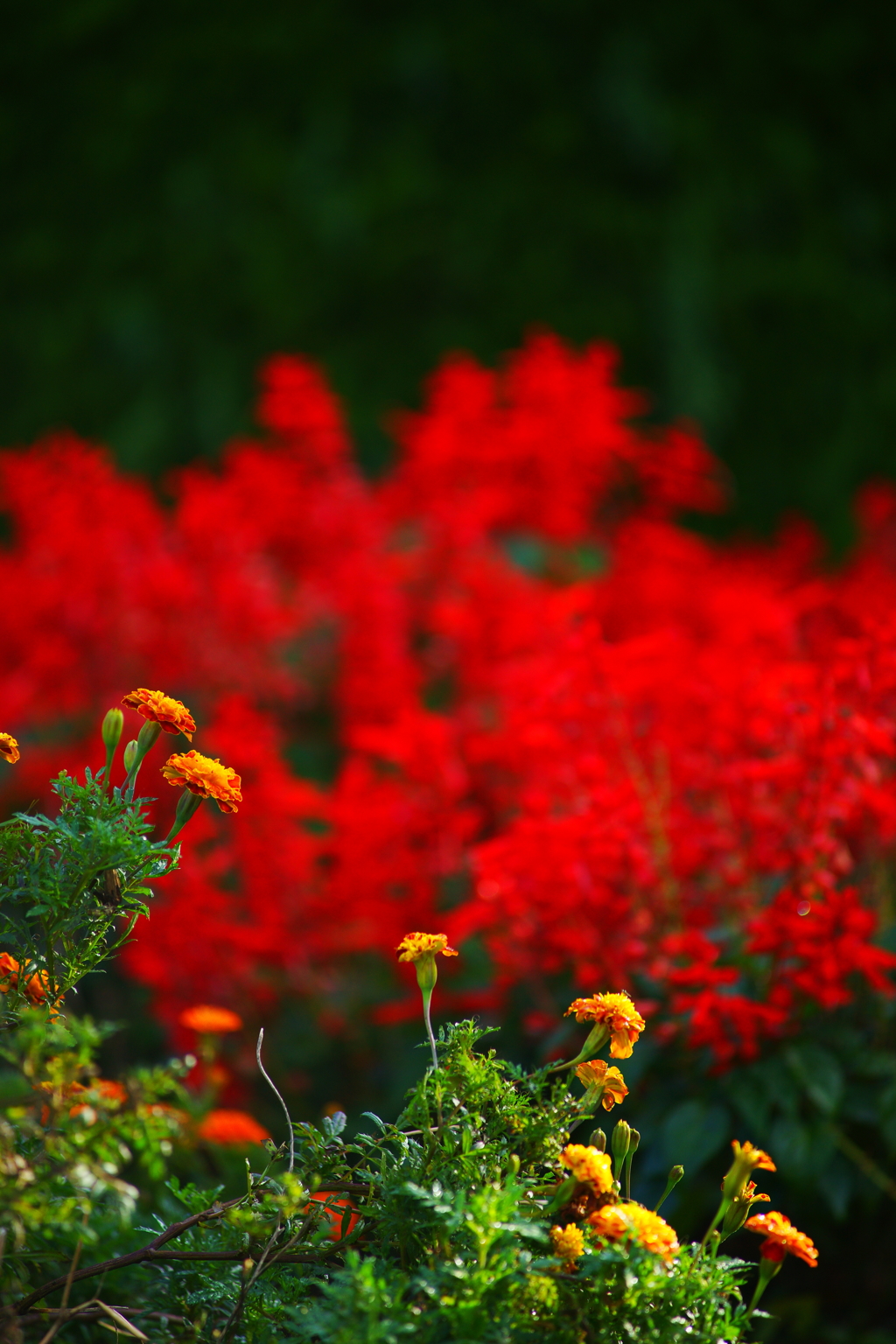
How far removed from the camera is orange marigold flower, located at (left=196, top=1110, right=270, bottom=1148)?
1.63 meters

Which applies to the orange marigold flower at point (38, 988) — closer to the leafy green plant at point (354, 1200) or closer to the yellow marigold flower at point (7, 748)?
the leafy green plant at point (354, 1200)

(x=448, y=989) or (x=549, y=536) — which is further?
(x=549, y=536)

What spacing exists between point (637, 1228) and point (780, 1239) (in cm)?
15

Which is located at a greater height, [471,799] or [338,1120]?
[471,799]

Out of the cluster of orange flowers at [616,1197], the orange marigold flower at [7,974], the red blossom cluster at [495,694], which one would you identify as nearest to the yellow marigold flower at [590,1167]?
the cluster of orange flowers at [616,1197]

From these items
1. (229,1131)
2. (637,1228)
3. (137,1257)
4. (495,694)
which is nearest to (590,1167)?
(637,1228)

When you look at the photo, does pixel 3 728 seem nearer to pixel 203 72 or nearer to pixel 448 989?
pixel 448 989

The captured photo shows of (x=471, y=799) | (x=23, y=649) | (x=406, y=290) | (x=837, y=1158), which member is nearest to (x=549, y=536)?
(x=471, y=799)

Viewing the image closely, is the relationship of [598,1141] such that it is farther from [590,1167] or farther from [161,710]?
[161,710]

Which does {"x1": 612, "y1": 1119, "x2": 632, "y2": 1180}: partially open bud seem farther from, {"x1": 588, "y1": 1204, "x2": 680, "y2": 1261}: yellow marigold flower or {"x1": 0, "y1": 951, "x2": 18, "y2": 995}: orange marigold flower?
{"x1": 0, "y1": 951, "x2": 18, "y2": 995}: orange marigold flower

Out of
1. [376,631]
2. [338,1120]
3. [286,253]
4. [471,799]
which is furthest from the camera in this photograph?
[286,253]

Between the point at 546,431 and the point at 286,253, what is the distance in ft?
8.23

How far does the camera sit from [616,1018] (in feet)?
3.48

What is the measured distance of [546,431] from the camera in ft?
11.1
